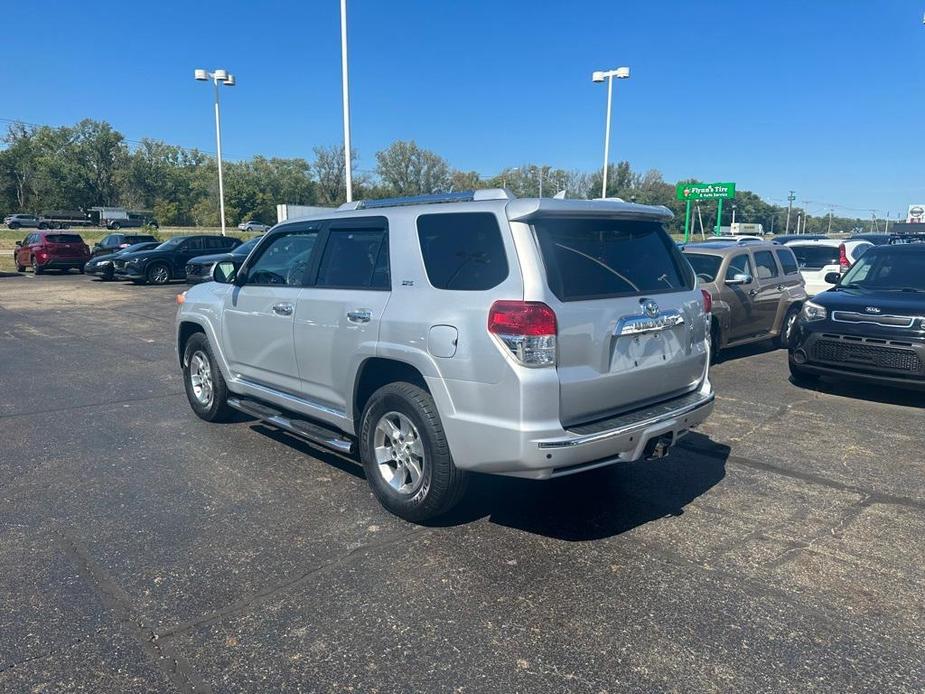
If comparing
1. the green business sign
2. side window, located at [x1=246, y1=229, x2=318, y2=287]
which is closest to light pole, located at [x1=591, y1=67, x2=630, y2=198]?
the green business sign

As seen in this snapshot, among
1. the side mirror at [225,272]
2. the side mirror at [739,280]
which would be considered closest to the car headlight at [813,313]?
the side mirror at [739,280]

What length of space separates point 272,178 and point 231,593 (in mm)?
96481

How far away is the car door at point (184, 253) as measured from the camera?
2389cm

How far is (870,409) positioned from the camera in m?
6.92

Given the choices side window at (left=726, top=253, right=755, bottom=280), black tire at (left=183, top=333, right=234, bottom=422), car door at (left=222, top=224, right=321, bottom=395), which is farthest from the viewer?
Result: side window at (left=726, top=253, right=755, bottom=280)

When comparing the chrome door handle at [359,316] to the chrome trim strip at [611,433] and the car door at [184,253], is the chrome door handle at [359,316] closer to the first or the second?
the chrome trim strip at [611,433]

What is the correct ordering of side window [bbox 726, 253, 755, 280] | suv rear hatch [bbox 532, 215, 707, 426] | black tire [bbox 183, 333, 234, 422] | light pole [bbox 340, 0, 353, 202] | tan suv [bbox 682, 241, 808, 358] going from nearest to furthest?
suv rear hatch [bbox 532, 215, 707, 426] < black tire [bbox 183, 333, 234, 422] < tan suv [bbox 682, 241, 808, 358] < side window [bbox 726, 253, 755, 280] < light pole [bbox 340, 0, 353, 202]

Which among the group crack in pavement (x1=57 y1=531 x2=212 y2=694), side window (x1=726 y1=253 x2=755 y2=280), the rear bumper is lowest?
crack in pavement (x1=57 y1=531 x2=212 y2=694)

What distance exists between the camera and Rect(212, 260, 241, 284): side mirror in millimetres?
5904

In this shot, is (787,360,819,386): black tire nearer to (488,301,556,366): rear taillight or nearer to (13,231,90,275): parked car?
(488,301,556,366): rear taillight

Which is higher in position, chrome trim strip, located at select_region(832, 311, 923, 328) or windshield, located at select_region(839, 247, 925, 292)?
windshield, located at select_region(839, 247, 925, 292)

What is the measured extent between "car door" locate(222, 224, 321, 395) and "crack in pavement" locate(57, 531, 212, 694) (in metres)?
1.76

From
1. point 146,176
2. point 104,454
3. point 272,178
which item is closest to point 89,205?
point 146,176

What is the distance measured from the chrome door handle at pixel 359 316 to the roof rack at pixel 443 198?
76 cm
